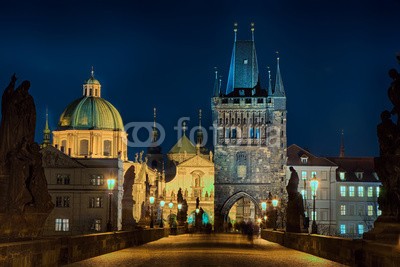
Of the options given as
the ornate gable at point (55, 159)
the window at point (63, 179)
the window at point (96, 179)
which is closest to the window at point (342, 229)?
the window at point (96, 179)

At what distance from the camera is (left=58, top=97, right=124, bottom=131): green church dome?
120000 millimetres

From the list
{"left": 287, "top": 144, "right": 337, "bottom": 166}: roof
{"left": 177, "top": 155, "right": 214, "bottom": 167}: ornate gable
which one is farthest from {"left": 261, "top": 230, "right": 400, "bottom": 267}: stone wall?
{"left": 177, "top": 155, "right": 214, "bottom": 167}: ornate gable

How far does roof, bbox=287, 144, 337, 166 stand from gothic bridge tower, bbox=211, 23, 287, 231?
208cm

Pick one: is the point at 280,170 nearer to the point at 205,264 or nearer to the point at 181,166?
the point at 181,166

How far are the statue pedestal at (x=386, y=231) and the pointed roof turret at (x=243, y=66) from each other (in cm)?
9369

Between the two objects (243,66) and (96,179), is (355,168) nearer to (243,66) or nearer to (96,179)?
(243,66)

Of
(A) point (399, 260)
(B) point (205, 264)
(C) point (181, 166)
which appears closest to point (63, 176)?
(C) point (181, 166)

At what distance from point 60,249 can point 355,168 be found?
88.0 metres

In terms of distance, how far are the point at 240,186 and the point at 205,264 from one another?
84.4m

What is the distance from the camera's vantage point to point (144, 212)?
59.6m

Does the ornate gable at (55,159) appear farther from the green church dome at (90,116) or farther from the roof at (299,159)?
the roof at (299,159)

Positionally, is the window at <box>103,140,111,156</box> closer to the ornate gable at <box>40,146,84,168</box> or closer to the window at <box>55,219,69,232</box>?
the ornate gable at <box>40,146,84,168</box>

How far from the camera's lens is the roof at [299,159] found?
338 feet

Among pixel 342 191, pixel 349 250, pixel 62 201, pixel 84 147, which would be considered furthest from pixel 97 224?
pixel 349 250
